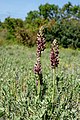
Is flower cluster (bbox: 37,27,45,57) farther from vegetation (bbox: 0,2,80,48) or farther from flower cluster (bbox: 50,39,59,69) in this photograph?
vegetation (bbox: 0,2,80,48)

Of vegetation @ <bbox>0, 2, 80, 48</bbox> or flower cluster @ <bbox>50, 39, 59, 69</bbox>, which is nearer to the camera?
flower cluster @ <bbox>50, 39, 59, 69</bbox>

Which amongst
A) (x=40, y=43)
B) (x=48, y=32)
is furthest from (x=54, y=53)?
(x=48, y=32)

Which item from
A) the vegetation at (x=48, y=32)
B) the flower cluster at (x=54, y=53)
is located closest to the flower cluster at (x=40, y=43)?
the flower cluster at (x=54, y=53)

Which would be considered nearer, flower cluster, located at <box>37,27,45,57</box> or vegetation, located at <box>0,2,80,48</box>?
flower cluster, located at <box>37,27,45,57</box>

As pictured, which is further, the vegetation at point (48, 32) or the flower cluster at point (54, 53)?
the vegetation at point (48, 32)

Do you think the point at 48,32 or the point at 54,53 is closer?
the point at 54,53

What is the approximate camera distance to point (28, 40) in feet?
98.8

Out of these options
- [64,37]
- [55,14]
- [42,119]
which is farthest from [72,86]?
[55,14]

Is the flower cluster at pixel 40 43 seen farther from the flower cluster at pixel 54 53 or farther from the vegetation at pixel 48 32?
the vegetation at pixel 48 32

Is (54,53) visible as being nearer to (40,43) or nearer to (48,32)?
(40,43)

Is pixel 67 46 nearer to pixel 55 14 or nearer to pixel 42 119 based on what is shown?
pixel 55 14

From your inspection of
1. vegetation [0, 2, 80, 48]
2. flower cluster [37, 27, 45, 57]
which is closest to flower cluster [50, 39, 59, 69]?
flower cluster [37, 27, 45, 57]

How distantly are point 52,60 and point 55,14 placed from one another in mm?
50204

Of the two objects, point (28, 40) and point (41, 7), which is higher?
point (41, 7)
